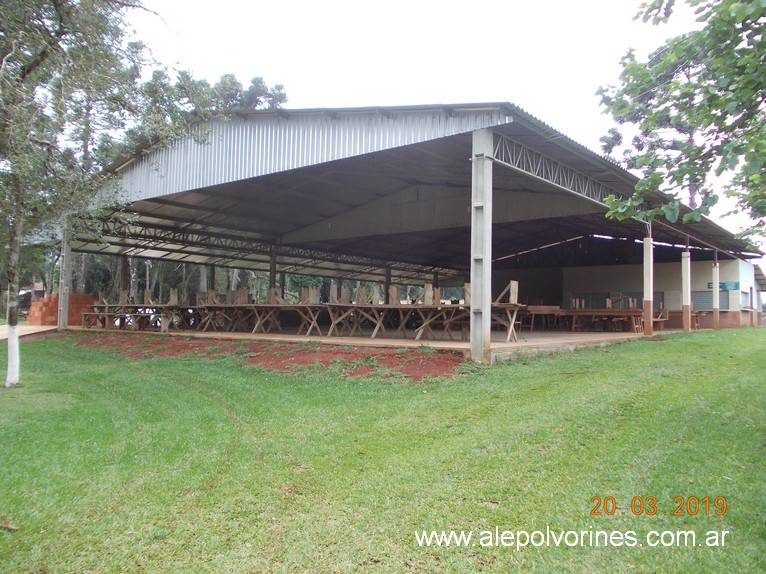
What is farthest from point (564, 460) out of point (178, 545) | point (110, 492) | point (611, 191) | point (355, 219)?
point (355, 219)

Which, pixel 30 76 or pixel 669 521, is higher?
pixel 30 76

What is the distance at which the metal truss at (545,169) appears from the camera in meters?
11.5

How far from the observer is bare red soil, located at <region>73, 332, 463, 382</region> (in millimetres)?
9602

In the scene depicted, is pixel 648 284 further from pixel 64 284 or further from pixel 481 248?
pixel 64 284

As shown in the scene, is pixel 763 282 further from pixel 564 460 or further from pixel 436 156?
pixel 564 460

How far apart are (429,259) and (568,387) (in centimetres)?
2318

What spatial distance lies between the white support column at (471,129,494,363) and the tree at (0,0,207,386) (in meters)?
5.69

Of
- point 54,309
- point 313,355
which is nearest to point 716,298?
point 313,355

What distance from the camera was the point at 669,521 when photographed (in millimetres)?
3346

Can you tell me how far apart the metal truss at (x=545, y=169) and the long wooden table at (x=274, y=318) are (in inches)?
137

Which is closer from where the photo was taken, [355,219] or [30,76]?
[30,76]

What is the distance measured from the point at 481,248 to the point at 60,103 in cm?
A: 731

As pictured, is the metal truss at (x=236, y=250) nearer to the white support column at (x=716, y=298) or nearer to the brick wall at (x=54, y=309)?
the brick wall at (x=54, y=309)

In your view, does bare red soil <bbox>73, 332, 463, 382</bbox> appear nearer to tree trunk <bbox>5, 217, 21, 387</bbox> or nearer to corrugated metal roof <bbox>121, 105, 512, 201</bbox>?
tree trunk <bbox>5, 217, 21, 387</bbox>
